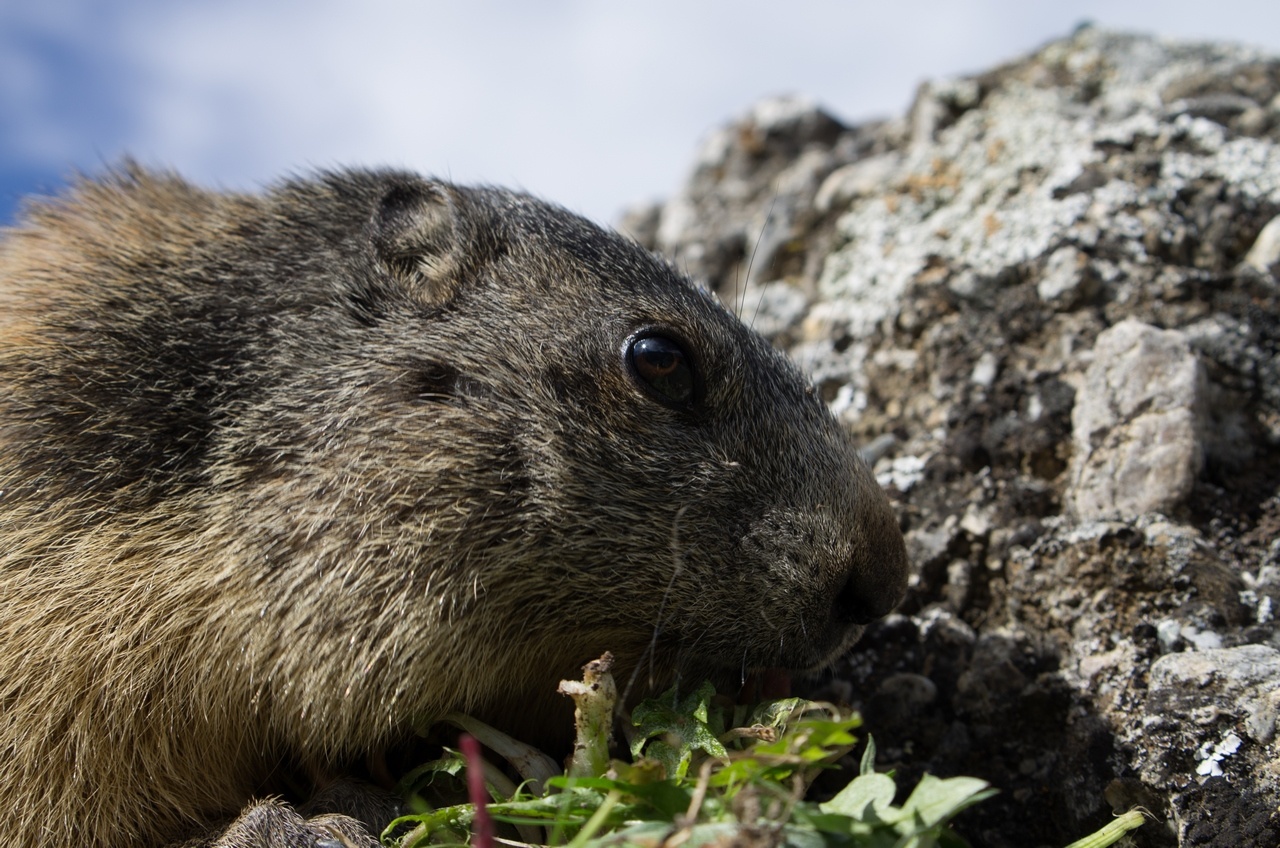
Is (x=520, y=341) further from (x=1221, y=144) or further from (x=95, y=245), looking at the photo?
(x=1221, y=144)

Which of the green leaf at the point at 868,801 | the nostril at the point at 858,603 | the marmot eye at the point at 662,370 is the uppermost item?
the marmot eye at the point at 662,370

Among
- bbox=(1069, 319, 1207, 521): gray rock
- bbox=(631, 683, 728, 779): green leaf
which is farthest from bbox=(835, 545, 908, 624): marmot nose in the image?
bbox=(1069, 319, 1207, 521): gray rock

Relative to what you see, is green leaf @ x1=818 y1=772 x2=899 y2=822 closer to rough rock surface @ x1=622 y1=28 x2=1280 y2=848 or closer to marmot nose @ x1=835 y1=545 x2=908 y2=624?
marmot nose @ x1=835 y1=545 x2=908 y2=624

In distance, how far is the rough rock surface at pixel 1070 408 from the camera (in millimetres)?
3727

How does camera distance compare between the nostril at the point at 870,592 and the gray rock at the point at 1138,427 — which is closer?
the nostril at the point at 870,592

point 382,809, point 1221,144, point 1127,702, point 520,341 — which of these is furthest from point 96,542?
point 1221,144

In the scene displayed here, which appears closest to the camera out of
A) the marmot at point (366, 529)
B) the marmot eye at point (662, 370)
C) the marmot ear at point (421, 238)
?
the marmot at point (366, 529)

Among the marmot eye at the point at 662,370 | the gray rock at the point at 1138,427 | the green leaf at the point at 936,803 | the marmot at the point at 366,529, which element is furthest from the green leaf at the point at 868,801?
the gray rock at the point at 1138,427

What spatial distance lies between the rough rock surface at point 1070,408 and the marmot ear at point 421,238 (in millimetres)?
2412

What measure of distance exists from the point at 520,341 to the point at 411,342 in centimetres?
44

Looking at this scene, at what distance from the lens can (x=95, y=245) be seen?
4582 millimetres

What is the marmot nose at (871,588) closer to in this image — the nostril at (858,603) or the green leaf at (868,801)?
the nostril at (858,603)

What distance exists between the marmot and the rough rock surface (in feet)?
2.85

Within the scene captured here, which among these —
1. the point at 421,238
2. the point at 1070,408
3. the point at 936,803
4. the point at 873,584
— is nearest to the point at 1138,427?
the point at 1070,408
